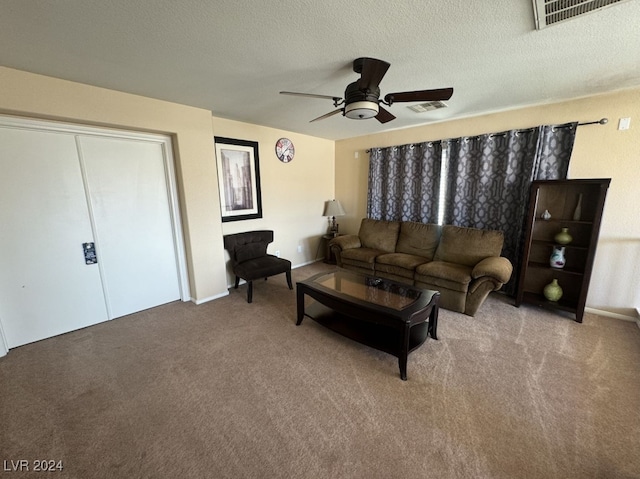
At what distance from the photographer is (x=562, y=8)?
1393 mm

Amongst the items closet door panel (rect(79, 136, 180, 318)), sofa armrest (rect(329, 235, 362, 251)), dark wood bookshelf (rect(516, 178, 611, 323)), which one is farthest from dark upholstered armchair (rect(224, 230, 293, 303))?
dark wood bookshelf (rect(516, 178, 611, 323))

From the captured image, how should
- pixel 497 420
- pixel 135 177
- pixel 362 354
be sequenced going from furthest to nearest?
pixel 135 177 → pixel 362 354 → pixel 497 420

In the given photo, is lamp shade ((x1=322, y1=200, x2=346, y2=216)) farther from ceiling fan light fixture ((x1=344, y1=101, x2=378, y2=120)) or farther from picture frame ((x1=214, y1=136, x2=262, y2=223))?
ceiling fan light fixture ((x1=344, y1=101, x2=378, y2=120))

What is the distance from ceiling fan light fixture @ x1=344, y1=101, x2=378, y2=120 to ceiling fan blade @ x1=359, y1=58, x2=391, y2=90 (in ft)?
0.37

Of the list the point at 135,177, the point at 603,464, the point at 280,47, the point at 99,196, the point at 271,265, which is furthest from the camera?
the point at 271,265

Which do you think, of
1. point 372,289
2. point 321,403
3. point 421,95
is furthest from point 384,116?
point 321,403

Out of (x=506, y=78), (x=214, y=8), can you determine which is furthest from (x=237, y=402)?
(x=506, y=78)

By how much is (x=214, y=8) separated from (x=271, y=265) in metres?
2.61

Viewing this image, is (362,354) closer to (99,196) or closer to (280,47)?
(280,47)

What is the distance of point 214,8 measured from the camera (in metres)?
1.37

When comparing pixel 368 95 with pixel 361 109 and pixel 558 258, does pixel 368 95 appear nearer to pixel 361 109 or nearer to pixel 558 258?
pixel 361 109

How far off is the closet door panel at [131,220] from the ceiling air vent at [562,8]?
3.49 m

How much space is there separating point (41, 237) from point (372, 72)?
128 inches

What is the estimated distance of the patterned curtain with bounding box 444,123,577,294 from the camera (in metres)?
2.93
